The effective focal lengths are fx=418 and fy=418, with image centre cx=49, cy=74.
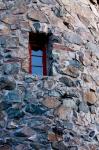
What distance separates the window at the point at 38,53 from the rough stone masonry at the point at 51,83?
158 mm

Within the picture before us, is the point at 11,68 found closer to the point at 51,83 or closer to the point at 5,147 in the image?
the point at 51,83

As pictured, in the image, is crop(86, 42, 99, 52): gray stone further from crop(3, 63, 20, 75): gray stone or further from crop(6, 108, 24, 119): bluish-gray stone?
crop(6, 108, 24, 119): bluish-gray stone

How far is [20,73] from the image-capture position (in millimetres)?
7328

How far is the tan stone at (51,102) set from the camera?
7202mm

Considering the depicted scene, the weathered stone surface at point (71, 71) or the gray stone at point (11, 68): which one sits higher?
the weathered stone surface at point (71, 71)

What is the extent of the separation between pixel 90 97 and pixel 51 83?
0.85 meters

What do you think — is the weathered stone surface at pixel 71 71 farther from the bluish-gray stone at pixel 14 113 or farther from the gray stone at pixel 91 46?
the bluish-gray stone at pixel 14 113

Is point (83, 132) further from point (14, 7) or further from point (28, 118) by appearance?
point (14, 7)

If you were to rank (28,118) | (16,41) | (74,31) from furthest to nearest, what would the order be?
(74,31) < (16,41) < (28,118)

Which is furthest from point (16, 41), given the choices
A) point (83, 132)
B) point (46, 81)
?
point (83, 132)

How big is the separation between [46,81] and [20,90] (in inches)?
19.5

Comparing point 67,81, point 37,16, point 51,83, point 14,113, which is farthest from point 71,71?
point 14,113

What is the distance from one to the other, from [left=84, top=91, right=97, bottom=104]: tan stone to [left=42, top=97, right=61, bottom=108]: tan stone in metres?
0.63

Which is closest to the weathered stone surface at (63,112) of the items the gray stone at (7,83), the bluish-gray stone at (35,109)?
the bluish-gray stone at (35,109)
